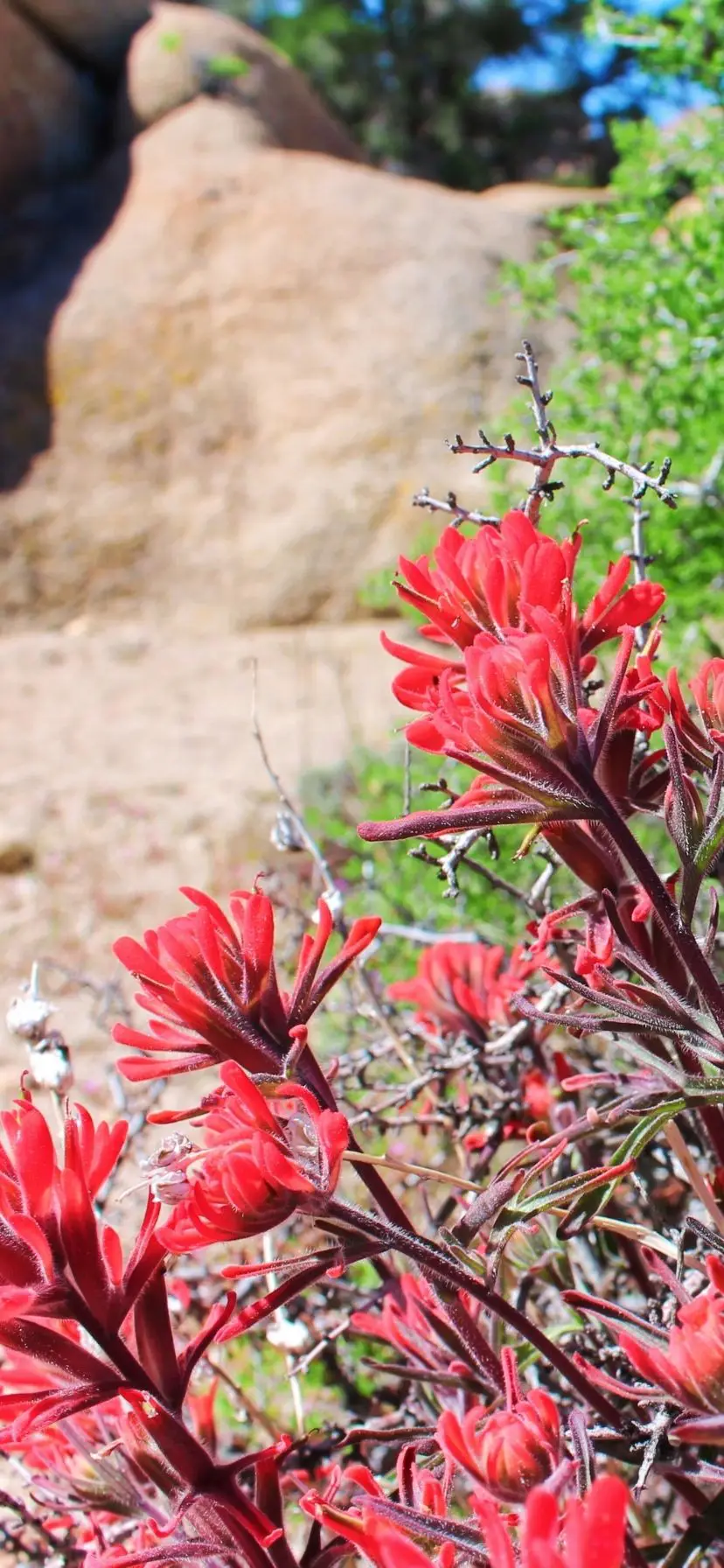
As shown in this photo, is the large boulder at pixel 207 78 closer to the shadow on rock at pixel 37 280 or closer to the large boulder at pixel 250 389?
the shadow on rock at pixel 37 280

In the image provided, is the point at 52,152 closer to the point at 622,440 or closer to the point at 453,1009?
the point at 622,440

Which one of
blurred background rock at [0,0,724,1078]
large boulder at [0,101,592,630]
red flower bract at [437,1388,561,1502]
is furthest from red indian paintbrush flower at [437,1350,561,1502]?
large boulder at [0,101,592,630]

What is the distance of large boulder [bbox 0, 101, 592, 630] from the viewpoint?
6512mm

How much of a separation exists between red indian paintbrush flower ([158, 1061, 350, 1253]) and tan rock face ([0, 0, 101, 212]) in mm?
8717

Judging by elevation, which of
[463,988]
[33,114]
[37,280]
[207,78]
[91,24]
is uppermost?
[91,24]

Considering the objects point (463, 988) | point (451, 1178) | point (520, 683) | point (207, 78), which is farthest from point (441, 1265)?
point (207, 78)

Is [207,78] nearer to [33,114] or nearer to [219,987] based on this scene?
[33,114]

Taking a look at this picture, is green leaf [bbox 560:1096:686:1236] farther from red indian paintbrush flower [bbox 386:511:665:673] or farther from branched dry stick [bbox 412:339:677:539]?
branched dry stick [bbox 412:339:677:539]

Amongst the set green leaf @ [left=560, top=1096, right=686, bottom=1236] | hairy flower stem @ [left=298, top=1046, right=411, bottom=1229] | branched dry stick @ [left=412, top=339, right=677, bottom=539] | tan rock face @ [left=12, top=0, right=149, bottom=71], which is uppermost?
tan rock face @ [left=12, top=0, right=149, bottom=71]

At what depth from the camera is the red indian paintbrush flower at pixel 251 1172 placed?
54 centimetres

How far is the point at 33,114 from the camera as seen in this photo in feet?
26.8

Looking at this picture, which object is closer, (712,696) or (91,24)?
(712,696)

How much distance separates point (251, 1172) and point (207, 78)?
364 inches

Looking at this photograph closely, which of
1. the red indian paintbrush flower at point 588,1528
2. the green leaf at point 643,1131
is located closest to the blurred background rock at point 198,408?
the green leaf at point 643,1131
